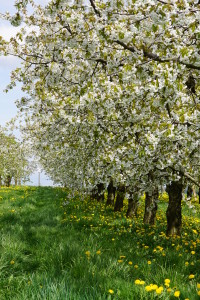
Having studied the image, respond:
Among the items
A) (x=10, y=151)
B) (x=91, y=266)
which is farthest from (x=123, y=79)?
(x=10, y=151)

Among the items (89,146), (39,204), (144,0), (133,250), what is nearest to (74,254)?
(133,250)

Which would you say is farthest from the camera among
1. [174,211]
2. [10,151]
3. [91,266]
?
[10,151]

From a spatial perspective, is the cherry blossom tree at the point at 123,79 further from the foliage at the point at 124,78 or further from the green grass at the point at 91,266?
the green grass at the point at 91,266

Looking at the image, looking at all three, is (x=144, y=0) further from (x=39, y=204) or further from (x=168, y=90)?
(x=39, y=204)

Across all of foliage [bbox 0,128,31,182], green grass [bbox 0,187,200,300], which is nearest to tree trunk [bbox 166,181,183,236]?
green grass [bbox 0,187,200,300]

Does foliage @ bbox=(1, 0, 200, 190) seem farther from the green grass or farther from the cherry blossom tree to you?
the green grass

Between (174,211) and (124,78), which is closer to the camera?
(124,78)

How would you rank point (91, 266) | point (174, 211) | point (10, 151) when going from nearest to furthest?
point (91, 266)
point (174, 211)
point (10, 151)

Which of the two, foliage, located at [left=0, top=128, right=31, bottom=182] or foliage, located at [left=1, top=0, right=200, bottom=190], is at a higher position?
foliage, located at [left=0, top=128, right=31, bottom=182]

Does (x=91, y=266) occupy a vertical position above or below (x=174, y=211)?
below

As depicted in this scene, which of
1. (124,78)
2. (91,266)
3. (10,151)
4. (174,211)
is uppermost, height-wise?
(10,151)

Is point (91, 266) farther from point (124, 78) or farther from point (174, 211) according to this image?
point (174, 211)

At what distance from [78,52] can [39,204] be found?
12645 millimetres

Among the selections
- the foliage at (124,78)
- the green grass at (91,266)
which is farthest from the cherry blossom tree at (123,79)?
the green grass at (91,266)
